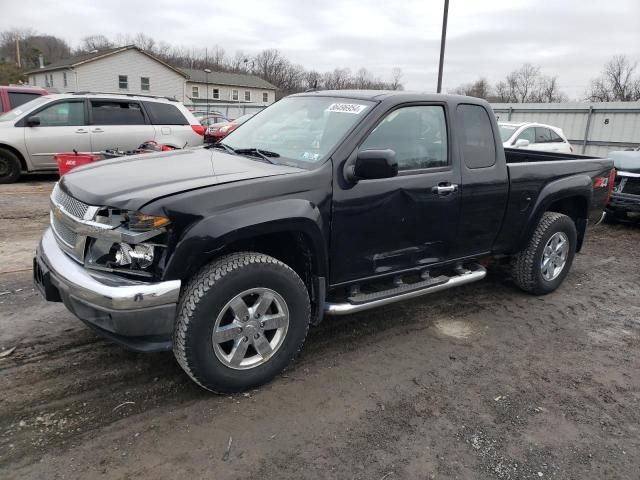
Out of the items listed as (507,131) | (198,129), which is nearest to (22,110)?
(198,129)

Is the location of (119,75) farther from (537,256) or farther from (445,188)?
(445,188)

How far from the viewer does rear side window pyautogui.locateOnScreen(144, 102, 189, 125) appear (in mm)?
10633

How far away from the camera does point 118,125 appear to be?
10.2 meters

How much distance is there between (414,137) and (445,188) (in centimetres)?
46

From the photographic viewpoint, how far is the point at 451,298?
5.12m

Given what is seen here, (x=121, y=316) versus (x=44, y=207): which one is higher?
(x=121, y=316)

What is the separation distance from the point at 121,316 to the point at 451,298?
342 centimetres

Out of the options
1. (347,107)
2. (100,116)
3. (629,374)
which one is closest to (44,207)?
(100,116)

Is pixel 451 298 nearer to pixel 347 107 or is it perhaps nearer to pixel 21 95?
pixel 347 107

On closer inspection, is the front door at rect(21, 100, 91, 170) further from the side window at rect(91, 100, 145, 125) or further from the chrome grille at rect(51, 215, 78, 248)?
the chrome grille at rect(51, 215, 78, 248)

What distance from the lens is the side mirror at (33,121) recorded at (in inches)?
380

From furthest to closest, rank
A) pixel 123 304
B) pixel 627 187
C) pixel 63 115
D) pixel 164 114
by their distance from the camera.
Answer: pixel 164 114 < pixel 63 115 < pixel 627 187 < pixel 123 304

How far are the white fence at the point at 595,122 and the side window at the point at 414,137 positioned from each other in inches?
597

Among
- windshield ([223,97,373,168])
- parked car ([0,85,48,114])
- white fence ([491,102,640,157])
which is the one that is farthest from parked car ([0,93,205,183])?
white fence ([491,102,640,157])
